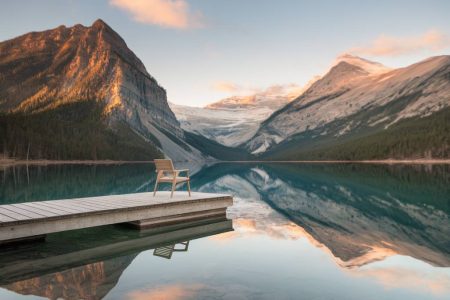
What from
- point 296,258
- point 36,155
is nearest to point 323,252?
point 296,258

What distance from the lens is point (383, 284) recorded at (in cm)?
1094

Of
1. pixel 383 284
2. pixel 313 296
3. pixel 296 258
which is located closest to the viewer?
pixel 313 296

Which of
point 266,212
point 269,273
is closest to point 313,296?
point 269,273

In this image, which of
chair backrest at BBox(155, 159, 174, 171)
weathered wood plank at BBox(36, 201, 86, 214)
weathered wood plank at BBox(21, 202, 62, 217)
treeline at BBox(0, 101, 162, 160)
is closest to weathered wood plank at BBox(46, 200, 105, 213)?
weathered wood plank at BBox(36, 201, 86, 214)

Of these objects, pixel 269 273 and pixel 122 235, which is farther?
pixel 122 235

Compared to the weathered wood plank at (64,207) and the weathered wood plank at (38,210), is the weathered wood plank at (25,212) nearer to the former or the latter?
the weathered wood plank at (38,210)

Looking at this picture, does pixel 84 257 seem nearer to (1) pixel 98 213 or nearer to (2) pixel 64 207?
(1) pixel 98 213

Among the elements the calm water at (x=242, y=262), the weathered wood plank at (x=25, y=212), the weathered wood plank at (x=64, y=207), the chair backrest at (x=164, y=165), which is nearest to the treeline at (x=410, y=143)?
the calm water at (x=242, y=262)

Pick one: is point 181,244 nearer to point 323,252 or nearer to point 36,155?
point 323,252

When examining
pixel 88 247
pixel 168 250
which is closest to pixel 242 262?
pixel 168 250

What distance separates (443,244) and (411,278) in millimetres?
6095

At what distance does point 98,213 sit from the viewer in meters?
16.5

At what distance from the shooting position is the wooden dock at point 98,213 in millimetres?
14391

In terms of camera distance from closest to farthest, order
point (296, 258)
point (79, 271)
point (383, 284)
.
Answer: point (383, 284) → point (79, 271) → point (296, 258)
